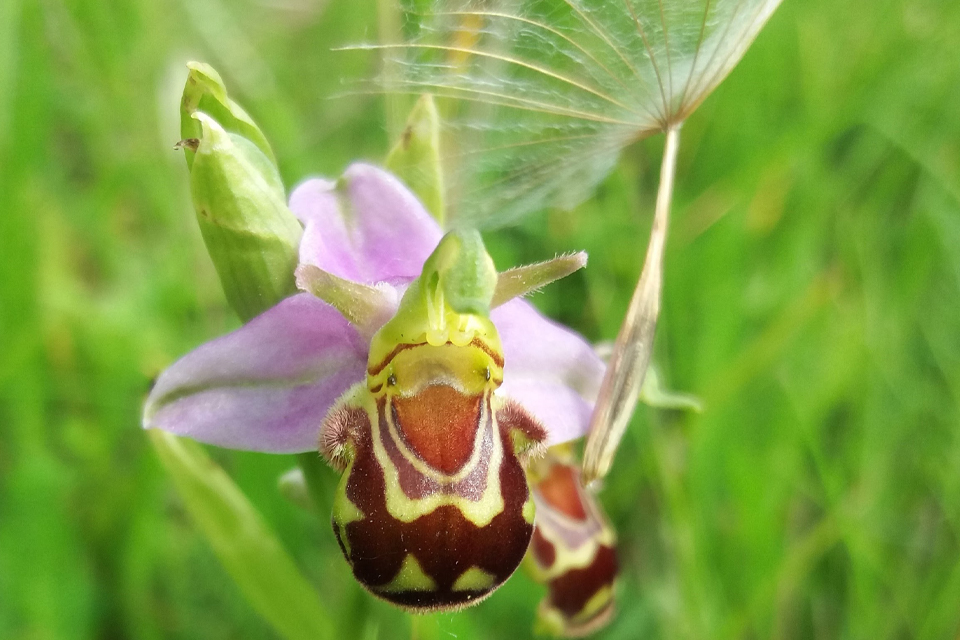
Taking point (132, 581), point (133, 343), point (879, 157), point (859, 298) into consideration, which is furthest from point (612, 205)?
point (132, 581)

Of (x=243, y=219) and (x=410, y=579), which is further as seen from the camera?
(x=243, y=219)

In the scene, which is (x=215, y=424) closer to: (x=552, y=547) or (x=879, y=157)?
(x=552, y=547)

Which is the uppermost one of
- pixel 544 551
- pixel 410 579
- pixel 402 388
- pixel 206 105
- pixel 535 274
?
pixel 206 105

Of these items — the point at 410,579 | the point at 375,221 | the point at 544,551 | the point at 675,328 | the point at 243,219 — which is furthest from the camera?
the point at 675,328

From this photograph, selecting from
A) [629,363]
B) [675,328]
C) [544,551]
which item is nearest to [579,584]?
[544,551]

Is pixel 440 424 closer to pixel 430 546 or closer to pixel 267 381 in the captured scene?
pixel 430 546

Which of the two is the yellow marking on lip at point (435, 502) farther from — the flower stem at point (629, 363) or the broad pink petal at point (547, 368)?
the broad pink petal at point (547, 368)
